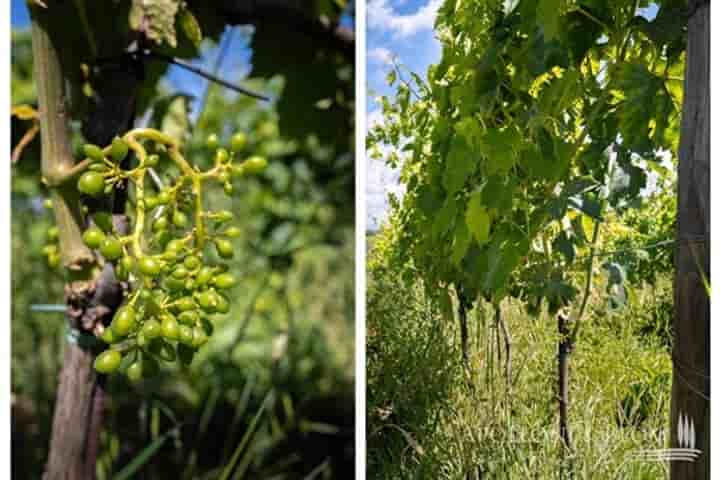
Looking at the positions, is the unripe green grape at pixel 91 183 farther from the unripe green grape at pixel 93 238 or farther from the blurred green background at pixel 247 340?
the blurred green background at pixel 247 340

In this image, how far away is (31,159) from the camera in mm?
1510

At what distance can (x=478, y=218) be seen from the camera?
1140 millimetres

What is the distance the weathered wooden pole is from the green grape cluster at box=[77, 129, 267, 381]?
20.9 inches

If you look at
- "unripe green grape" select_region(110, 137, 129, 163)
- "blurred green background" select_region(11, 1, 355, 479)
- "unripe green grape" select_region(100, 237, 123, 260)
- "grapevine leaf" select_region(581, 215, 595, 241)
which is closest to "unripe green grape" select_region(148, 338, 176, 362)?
"unripe green grape" select_region(100, 237, 123, 260)

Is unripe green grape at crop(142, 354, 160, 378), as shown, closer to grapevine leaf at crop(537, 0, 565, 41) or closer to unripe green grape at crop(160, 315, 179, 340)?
unripe green grape at crop(160, 315, 179, 340)

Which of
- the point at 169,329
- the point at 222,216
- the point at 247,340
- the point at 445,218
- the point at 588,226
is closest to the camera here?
the point at 169,329

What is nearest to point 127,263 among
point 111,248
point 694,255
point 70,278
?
point 111,248

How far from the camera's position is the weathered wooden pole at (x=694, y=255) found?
104cm

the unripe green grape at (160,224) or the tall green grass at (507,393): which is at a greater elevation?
the unripe green grape at (160,224)

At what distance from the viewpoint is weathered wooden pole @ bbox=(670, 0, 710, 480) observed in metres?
1.04

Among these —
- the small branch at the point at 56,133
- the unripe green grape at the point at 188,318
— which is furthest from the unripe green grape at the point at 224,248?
the small branch at the point at 56,133

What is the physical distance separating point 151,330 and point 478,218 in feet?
1.55

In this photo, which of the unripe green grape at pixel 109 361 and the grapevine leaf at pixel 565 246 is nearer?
the unripe green grape at pixel 109 361

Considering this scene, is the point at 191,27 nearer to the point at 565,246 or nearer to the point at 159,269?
the point at 159,269
